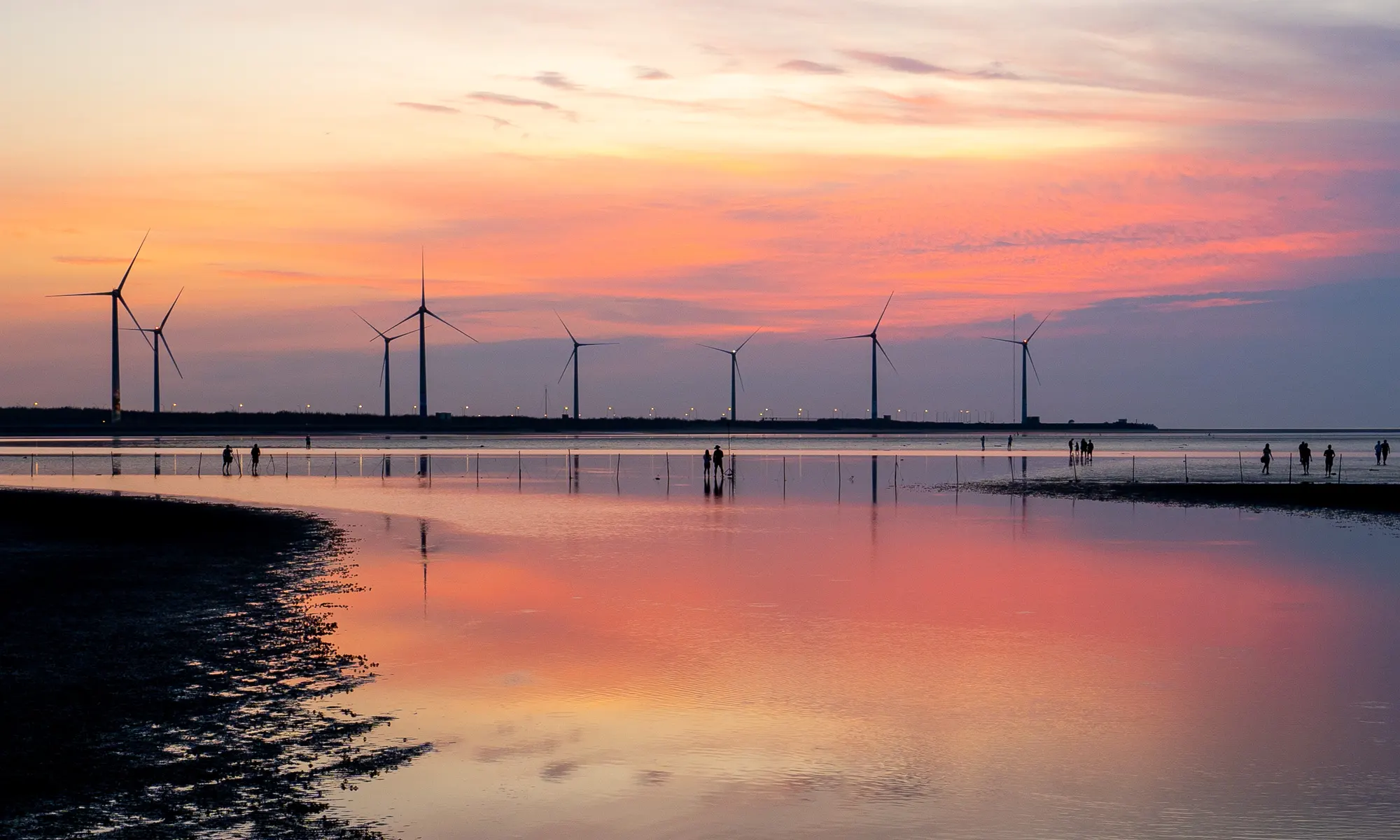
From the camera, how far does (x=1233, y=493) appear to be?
62.2m

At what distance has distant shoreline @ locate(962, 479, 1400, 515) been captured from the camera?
55094 mm

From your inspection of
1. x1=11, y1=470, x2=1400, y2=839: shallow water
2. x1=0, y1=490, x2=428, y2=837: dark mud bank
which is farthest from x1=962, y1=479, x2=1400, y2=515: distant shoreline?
x1=0, y1=490, x2=428, y2=837: dark mud bank

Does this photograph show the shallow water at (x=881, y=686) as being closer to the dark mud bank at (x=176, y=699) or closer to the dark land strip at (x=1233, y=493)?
the dark mud bank at (x=176, y=699)

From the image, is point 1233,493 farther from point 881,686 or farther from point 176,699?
point 176,699

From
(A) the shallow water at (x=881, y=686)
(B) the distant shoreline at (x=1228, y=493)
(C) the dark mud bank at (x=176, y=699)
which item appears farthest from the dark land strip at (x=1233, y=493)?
(C) the dark mud bank at (x=176, y=699)

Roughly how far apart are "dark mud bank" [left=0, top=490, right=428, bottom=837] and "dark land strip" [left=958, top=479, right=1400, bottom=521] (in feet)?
132

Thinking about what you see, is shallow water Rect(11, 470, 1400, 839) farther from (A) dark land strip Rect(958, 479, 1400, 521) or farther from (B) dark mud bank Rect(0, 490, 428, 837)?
(A) dark land strip Rect(958, 479, 1400, 521)

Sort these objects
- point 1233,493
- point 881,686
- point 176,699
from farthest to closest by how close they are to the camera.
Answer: point 1233,493
point 881,686
point 176,699

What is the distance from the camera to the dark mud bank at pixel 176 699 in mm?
11914

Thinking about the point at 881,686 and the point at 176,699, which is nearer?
the point at 176,699

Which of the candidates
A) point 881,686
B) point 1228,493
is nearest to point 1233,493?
point 1228,493

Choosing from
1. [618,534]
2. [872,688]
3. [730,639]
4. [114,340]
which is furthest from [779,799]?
[114,340]

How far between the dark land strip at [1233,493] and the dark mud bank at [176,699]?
4008cm

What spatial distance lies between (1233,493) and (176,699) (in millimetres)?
56036
